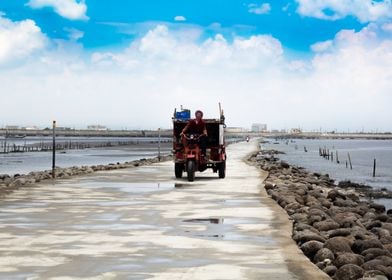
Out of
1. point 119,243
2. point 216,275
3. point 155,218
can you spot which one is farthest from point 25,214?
point 216,275

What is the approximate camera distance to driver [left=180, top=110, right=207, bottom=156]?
1003 inches

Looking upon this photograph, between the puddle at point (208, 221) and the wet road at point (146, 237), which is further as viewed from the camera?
the puddle at point (208, 221)

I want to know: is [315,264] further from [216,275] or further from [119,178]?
[119,178]

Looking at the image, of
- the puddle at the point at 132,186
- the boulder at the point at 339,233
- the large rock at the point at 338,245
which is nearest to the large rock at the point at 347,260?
the large rock at the point at 338,245

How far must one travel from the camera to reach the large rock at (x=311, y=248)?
372 inches

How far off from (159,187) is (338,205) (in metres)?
6.34

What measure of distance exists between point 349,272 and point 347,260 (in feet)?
2.28

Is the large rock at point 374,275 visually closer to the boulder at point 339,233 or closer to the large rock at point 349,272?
the large rock at point 349,272

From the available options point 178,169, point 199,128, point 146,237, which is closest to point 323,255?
point 146,237

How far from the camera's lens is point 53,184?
2195cm

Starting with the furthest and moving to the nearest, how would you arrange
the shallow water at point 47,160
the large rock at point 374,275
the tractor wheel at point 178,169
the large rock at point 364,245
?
1. the shallow water at point 47,160
2. the tractor wheel at point 178,169
3. the large rock at point 364,245
4. the large rock at point 374,275

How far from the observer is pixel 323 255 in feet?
29.4

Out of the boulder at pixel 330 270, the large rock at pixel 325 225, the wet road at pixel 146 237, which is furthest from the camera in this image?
the large rock at pixel 325 225

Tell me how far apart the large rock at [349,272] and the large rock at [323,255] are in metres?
→ 0.93
